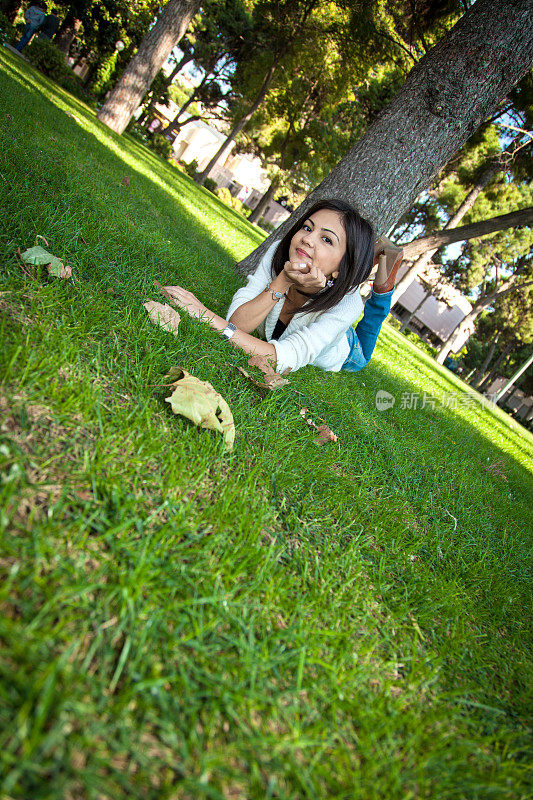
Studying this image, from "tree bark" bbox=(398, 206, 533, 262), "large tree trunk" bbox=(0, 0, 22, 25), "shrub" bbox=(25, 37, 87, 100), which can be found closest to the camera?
"tree bark" bbox=(398, 206, 533, 262)

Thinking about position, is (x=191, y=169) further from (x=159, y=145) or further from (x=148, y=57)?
(x=148, y=57)

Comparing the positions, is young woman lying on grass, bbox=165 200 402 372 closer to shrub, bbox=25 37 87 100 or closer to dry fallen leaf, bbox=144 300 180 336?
dry fallen leaf, bbox=144 300 180 336

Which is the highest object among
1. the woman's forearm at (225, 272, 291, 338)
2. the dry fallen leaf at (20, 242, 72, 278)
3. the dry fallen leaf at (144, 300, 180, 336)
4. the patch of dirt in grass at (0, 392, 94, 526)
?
the woman's forearm at (225, 272, 291, 338)

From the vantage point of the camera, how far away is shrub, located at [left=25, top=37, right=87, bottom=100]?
596 inches

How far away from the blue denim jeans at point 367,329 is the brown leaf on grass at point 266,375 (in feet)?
4.08

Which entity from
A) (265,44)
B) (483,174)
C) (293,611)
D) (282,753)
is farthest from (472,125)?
(265,44)

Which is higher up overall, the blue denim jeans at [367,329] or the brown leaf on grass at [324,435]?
the blue denim jeans at [367,329]

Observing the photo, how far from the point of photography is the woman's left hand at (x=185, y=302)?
2.72 metres

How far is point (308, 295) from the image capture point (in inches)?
127

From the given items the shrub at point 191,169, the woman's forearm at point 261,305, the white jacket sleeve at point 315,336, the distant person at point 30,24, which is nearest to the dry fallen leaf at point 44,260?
the woman's forearm at point 261,305

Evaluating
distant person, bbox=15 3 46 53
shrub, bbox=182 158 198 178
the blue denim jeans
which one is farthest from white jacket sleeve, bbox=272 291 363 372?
Result: shrub, bbox=182 158 198 178

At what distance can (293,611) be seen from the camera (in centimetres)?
121

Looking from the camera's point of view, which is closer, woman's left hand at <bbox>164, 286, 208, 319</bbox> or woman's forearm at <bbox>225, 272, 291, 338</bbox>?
woman's left hand at <bbox>164, 286, 208, 319</bbox>

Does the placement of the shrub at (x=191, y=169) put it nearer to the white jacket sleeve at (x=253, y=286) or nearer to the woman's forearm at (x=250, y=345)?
the white jacket sleeve at (x=253, y=286)
